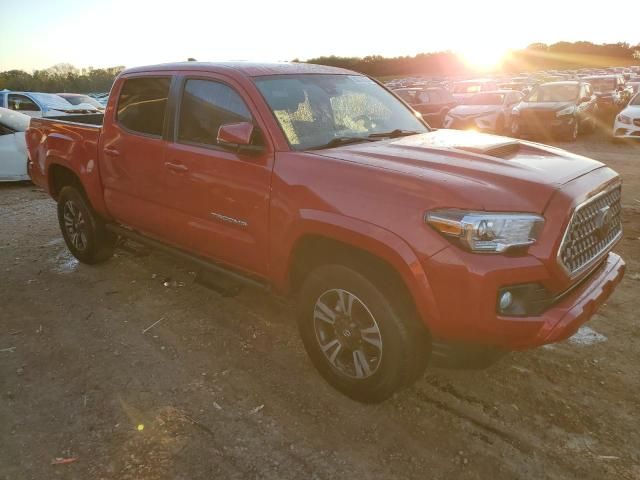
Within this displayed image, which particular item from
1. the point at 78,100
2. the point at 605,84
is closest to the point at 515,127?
the point at 605,84

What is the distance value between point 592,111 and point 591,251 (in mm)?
15574

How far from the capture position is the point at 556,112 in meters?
14.9

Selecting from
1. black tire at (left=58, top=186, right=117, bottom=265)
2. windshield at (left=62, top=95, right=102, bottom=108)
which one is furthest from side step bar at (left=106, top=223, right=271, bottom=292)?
windshield at (left=62, top=95, right=102, bottom=108)

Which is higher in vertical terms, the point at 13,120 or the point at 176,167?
the point at 13,120

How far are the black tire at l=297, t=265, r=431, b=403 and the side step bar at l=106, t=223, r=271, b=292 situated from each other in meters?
0.46

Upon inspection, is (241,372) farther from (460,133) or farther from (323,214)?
(460,133)

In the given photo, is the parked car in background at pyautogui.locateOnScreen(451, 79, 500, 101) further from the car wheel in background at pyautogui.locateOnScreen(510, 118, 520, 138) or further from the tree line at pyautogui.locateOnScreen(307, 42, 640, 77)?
the tree line at pyautogui.locateOnScreen(307, 42, 640, 77)

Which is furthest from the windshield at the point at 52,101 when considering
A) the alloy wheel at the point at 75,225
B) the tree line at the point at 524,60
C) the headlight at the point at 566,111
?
the tree line at the point at 524,60

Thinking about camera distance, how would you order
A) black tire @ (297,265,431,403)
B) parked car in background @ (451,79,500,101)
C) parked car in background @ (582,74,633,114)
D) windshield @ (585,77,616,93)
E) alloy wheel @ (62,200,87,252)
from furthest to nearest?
1. windshield @ (585,77,616,93)
2. parked car in background @ (451,79,500,101)
3. parked car in background @ (582,74,633,114)
4. alloy wheel @ (62,200,87,252)
5. black tire @ (297,265,431,403)

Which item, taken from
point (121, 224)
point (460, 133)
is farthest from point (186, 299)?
point (460, 133)

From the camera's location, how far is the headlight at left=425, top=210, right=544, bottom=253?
8.08 ft

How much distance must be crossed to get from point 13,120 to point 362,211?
9.89m

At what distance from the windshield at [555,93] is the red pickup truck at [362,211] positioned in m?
13.3

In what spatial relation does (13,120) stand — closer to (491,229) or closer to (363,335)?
(363,335)
